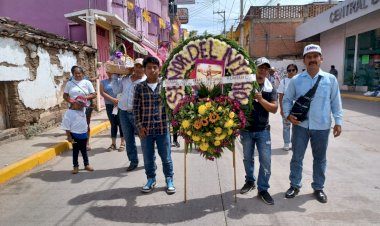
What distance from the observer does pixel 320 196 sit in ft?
13.2

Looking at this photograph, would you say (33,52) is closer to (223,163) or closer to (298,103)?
(223,163)

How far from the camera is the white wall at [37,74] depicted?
6930 mm

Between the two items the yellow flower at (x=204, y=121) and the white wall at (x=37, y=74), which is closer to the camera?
the yellow flower at (x=204, y=121)

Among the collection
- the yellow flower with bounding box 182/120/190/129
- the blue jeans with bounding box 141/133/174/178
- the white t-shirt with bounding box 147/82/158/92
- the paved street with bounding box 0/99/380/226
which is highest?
the white t-shirt with bounding box 147/82/158/92

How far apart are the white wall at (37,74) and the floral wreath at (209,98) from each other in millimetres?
4739

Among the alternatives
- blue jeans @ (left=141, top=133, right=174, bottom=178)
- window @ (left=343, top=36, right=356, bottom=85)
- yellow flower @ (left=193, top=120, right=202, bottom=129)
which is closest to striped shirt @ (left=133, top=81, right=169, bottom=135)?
blue jeans @ (left=141, top=133, right=174, bottom=178)

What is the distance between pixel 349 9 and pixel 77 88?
633 inches

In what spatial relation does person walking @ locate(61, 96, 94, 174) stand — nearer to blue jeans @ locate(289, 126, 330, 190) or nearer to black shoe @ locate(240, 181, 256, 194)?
black shoe @ locate(240, 181, 256, 194)

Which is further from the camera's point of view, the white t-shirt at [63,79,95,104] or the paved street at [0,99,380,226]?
the white t-shirt at [63,79,95,104]

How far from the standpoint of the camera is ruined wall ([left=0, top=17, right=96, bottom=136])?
278 inches

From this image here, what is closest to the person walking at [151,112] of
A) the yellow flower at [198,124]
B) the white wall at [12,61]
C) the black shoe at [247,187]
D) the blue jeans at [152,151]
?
the blue jeans at [152,151]

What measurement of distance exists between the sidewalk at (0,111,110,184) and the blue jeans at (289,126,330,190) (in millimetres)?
4267

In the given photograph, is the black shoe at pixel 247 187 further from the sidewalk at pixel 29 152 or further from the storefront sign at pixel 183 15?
A: the storefront sign at pixel 183 15

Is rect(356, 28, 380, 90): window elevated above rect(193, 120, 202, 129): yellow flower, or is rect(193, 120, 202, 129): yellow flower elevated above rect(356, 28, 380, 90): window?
rect(356, 28, 380, 90): window
